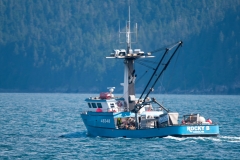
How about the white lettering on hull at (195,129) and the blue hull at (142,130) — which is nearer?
the white lettering on hull at (195,129)

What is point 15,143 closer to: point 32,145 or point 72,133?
point 32,145

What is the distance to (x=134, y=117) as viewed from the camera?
73.9m

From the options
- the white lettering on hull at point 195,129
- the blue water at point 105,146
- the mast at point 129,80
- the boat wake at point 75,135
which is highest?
the mast at point 129,80

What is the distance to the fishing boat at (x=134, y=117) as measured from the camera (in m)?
68.8

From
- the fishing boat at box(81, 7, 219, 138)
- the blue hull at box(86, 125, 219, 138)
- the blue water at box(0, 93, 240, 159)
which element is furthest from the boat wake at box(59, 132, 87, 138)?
the blue hull at box(86, 125, 219, 138)

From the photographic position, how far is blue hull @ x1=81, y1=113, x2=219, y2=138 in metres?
68.3

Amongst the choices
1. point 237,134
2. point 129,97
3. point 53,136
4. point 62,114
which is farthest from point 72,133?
point 62,114

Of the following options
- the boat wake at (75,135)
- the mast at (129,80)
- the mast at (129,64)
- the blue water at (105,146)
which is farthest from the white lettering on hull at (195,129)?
the boat wake at (75,135)

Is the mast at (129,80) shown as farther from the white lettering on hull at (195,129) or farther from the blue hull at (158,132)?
the white lettering on hull at (195,129)

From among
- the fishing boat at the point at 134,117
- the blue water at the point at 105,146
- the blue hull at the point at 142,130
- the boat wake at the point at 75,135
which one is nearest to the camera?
the blue water at the point at 105,146

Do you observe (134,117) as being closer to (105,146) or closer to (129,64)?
(129,64)

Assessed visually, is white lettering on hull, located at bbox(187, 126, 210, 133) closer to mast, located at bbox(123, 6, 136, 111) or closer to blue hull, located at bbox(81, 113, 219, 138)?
blue hull, located at bbox(81, 113, 219, 138)

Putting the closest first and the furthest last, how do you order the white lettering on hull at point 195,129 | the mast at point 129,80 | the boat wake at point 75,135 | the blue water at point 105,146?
the blue water at point 105,146 → the white lettering on hull at point 195,129 → the mast at point 129,80 → the boat wake at point 75,135

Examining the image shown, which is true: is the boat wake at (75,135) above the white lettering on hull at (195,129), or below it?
below
